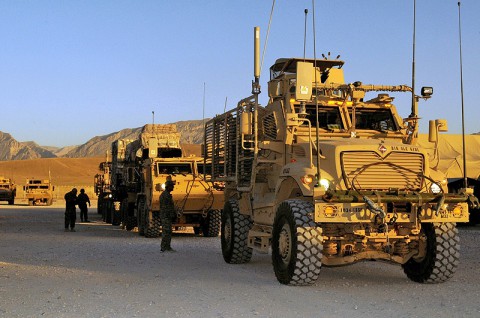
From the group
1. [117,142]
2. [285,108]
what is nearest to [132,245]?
[285,108]

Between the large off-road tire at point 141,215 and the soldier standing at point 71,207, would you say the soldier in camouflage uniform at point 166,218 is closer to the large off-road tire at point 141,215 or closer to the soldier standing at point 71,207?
the large off-road tire at point 141,215

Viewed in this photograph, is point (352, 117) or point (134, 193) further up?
point (352, 117)

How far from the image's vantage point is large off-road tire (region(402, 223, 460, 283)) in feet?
34.9

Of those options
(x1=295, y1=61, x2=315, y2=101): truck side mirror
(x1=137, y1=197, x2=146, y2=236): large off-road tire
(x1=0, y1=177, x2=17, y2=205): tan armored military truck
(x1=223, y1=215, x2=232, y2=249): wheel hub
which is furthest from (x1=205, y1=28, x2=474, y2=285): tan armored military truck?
(x1=0, y1=177, x2=17, y2=205): tan armored military truck

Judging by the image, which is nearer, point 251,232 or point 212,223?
point 251,232

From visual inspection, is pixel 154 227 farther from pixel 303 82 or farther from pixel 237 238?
pixel 303 82

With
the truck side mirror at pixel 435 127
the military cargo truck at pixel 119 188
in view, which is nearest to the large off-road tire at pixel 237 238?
the truck side mirror at pixel 435 127

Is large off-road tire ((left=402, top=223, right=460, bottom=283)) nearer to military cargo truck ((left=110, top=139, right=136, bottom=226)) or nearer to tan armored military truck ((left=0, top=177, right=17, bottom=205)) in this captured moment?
military cargo truck ((left=110, top=139, right=136, bottom=226))

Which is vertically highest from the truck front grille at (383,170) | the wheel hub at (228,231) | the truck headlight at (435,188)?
the truck front grille at (383,170)

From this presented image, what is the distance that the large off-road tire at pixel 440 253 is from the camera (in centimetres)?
1063

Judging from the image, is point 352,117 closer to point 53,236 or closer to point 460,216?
point 460,216

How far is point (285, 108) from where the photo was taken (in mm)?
11820

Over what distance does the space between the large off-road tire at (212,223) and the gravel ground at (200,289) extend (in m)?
4.95

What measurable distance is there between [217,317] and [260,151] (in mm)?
4899
